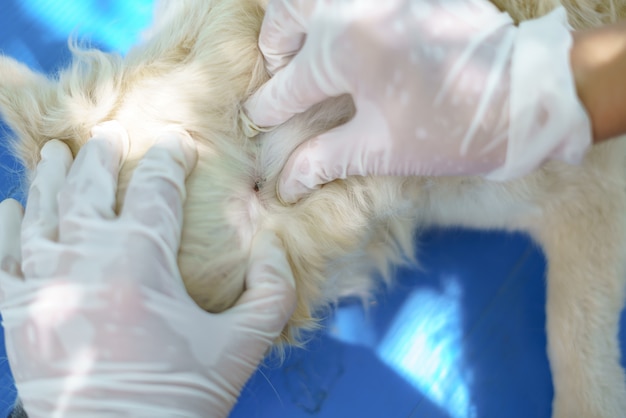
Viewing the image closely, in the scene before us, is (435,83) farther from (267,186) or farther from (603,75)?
(267,186)

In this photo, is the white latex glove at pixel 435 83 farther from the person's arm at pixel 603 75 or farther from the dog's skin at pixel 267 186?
the dog's skin at pixel 267 186

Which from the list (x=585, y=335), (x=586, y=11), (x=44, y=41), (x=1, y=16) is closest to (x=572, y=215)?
(x=585, y=335)

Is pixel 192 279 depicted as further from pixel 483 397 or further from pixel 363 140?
pixel 483 397

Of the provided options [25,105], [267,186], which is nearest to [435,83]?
[267,186]

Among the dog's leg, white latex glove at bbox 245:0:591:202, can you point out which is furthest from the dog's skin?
white latex glove at bbox 245:0:591:202

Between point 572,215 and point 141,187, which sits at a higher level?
point 141,187
